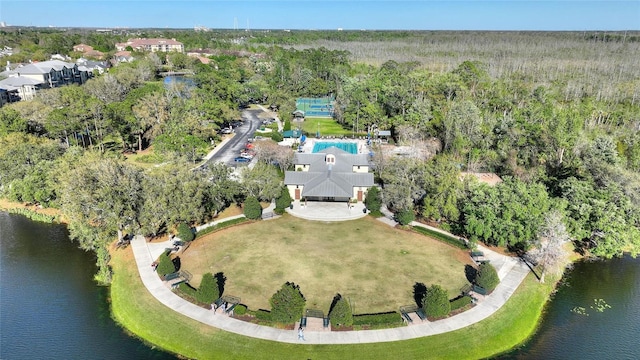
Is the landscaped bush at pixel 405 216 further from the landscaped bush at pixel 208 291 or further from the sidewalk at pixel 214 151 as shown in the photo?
the sidewalk at pixel 214 151

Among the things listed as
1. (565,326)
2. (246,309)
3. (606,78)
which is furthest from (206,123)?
(606,78)

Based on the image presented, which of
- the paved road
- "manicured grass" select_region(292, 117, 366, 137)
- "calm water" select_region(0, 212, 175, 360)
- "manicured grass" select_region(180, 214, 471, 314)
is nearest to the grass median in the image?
"calm water" select_region(0, 212, 175, 360)

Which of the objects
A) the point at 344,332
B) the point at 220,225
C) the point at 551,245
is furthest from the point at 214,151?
the point at 551,245

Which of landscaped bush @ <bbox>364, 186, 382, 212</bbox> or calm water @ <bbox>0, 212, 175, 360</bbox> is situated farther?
landscaped bush @ <bbox>364, 186, 382, 212</bbox>

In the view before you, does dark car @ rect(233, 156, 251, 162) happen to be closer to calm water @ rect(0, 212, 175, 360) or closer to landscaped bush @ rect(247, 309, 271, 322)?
calm water @ rect(0, 212, 175, 360)

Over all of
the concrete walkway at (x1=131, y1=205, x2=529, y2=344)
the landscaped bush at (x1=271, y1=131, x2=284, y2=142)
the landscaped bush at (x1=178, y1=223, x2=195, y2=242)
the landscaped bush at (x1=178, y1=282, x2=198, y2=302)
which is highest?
the landscaped bush at (x1=271, y1=131, x2=284, y2=142)

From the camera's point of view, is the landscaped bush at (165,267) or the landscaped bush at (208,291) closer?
the landscaped bush at (208,291)

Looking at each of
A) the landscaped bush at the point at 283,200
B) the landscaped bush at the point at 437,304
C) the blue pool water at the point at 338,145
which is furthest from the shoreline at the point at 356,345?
the blue pool water at the point at 338,145

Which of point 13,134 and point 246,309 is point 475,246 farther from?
point 13,134
